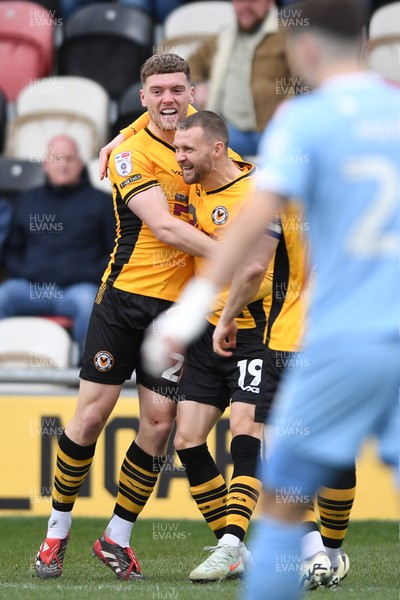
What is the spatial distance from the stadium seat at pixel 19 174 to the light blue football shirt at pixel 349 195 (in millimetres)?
7527

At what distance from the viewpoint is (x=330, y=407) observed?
3084 millimetres

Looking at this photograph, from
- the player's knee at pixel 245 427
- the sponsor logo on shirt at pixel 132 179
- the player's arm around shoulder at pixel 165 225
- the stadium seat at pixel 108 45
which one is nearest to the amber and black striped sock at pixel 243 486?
the player's knee at pixel 245 427

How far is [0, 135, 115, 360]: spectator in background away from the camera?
956 centimetres

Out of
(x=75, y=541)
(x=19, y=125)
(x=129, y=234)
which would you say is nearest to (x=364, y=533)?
(x=75, y=541)

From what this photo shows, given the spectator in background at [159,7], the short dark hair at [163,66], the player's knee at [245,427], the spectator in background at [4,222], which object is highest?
the short dark hair at [163,66]

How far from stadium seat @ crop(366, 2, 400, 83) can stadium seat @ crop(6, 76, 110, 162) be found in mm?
2378

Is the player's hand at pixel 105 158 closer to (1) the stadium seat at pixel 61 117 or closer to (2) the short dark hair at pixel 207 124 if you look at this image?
(2) the short dark hair at pixel 207 124

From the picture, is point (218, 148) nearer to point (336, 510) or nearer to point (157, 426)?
point (157, 426)

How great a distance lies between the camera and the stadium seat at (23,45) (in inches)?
Result: 467

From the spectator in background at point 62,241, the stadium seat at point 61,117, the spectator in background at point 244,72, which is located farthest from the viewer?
the stadium seat at point 61,117

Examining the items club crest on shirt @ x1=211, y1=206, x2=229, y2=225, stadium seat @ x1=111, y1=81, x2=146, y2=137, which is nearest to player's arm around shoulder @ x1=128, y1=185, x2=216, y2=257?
club crest on shirt @ x1=211, y1=206, x2=229, y2=225

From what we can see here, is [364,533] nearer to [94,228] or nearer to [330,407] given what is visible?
[94,228]

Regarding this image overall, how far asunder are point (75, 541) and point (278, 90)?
425 cm

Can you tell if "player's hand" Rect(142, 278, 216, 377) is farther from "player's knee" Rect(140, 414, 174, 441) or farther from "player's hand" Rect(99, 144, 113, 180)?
"player's hand" Rect(99, 144, 113, 180)
